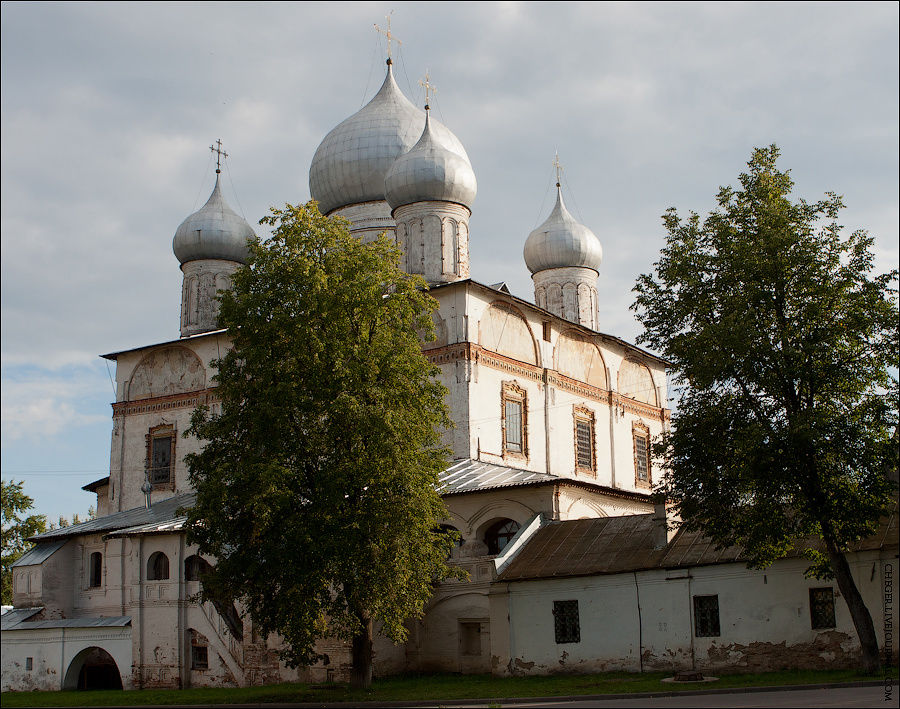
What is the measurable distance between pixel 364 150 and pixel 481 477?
43.4ft

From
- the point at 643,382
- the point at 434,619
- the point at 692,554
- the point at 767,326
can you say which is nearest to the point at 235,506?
the point at 434,619

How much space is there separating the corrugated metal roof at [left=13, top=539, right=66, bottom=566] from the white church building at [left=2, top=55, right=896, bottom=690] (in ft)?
0.37

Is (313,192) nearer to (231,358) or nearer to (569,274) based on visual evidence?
(569,274)

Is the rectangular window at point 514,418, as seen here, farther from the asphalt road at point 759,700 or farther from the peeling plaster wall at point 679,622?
the asphalt road at point 759,700

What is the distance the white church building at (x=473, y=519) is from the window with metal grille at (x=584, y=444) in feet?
0.19

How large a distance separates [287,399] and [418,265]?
37.1ft

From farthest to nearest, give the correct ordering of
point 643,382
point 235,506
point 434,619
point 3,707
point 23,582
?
point 643,382, point 23,582, point 434,619, point 3,707, point 235,506

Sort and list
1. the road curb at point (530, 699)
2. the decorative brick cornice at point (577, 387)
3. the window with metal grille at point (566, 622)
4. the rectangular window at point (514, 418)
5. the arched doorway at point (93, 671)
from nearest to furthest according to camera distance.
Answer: the road curb at point (530, 699)
the window with metal grille at point (566, 622)
the arched doorway at point (93, 671)
the rectangular window at point (514, 418)
the decorative brick cornice at point (577, 387)

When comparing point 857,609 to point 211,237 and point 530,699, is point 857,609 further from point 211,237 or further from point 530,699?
point 211,237

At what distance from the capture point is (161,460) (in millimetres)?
28953

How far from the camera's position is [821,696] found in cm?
1151

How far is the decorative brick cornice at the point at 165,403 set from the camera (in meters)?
28.2

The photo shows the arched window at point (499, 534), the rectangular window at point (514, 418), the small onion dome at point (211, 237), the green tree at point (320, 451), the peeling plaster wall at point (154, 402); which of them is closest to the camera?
the green tree at point (320, 451)

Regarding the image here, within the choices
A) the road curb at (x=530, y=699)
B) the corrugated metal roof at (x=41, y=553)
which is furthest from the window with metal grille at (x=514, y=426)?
the corrugated metal roof at (x=41, y=553)
